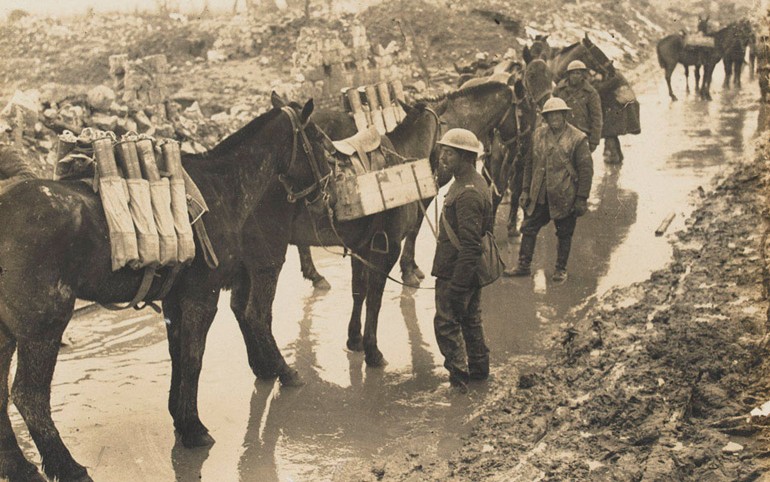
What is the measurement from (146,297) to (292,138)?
1888mm

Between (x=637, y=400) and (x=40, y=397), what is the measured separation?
414cm

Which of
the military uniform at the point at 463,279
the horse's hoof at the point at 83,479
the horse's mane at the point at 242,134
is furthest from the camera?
the military uniform at the point at 463,279

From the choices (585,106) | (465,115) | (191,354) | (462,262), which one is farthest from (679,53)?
(191,354)

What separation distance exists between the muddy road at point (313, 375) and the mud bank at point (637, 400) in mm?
279

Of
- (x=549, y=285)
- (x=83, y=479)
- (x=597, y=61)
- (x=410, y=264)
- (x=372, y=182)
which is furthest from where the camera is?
(x=597, y=61)

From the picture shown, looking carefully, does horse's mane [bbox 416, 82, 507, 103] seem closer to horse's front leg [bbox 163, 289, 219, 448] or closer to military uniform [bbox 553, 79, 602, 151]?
military uniform [bbox 553, 79, 602, 151]

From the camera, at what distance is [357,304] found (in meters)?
8.09

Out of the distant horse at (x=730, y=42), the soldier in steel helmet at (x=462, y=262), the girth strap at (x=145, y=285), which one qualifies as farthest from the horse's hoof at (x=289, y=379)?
the distant horse at (x=730, y=42)

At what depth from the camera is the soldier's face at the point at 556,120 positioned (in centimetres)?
974

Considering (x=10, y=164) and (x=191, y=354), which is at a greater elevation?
(x=10, y=164)

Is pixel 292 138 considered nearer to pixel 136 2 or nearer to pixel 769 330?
pixel 769 330

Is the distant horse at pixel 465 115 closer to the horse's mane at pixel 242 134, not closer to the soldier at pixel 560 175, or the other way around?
the soldier at pixel 560 175

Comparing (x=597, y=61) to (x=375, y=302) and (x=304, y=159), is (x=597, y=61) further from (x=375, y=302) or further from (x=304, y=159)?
(x=304, y=159)

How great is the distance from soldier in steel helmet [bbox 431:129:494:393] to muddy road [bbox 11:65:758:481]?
0.31 metres
